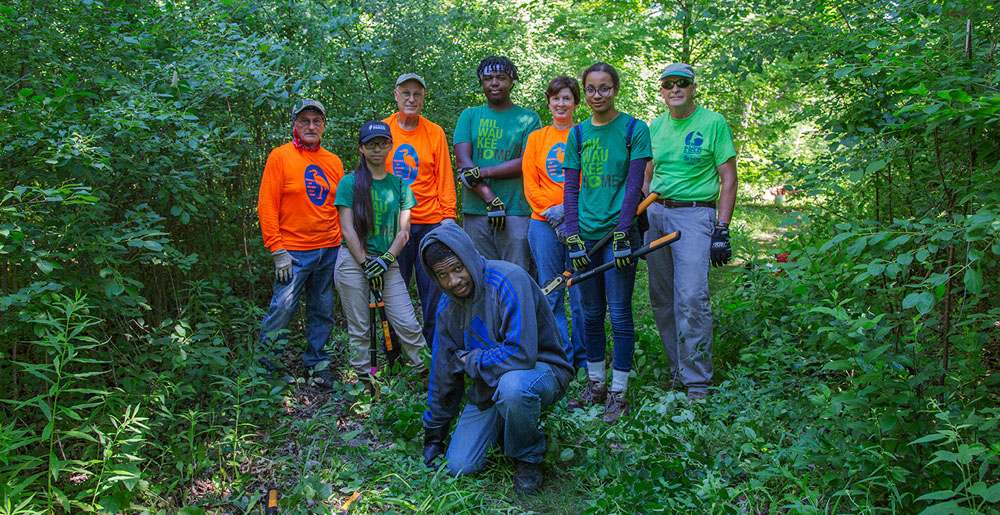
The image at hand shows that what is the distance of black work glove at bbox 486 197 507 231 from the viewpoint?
16.0ft

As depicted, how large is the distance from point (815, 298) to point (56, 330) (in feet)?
13.4

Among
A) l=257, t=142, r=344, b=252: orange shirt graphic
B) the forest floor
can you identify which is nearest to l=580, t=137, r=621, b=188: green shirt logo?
the forest floor

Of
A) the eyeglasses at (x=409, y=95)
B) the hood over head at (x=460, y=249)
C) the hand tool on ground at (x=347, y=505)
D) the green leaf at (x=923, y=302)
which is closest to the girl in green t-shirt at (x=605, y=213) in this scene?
the hood over head at (x=460, y=249)

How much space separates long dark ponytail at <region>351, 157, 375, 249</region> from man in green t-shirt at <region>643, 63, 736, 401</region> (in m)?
1.94

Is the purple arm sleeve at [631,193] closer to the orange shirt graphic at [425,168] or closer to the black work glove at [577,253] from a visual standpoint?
the black work glove at [577,253]

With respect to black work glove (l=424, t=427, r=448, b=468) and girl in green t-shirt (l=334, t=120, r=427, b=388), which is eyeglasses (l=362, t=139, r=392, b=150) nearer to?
girl in green t-shirt (l=334, t=120, r=427, b=388)

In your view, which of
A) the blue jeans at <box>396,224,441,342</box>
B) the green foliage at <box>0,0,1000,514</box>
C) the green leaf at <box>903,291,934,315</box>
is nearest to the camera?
the green leaf at <box>903,291,934,315</box>

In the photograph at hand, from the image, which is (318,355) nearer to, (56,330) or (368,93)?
(56,330)

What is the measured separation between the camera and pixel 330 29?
5.52m

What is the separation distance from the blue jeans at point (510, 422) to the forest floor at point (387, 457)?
4.9 inches

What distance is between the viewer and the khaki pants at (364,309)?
4.63 metres

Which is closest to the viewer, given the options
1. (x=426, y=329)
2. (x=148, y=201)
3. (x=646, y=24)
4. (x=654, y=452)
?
(x=654, y=452)

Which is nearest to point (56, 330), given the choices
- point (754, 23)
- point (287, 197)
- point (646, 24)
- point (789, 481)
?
point (287, 197)

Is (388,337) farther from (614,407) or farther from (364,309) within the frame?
(614,407)
